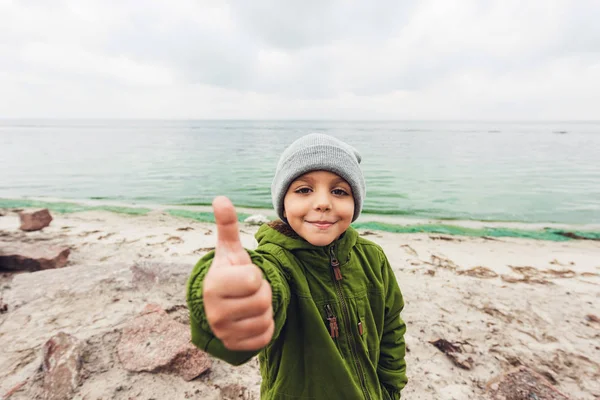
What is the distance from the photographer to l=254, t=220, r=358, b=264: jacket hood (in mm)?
1485

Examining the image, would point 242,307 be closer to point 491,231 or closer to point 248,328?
point 248,328

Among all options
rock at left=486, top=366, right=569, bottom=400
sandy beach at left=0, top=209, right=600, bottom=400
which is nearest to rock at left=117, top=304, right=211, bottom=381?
sandy beach at left=0, top=209, right=600, bottom=400

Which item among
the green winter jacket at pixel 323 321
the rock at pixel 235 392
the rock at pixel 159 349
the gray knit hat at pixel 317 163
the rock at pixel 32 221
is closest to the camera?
the green winter jacket at pixel 323 321

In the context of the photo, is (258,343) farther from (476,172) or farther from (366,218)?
(476,172)

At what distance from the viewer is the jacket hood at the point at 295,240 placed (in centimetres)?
149

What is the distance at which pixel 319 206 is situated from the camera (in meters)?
1.44

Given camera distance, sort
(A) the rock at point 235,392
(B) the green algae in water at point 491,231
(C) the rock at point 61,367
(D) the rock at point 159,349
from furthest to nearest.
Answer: (B) the green algae in water at point 491,231 < (D) the rock at point 159,349 < (A) the rock at point 235,392 < (C) the rock at point 61,367

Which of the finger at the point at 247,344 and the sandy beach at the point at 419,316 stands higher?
the finger at the point at 247,344

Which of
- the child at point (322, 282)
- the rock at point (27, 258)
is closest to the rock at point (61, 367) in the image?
the child at point (322, 282)

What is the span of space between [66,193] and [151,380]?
1391cm

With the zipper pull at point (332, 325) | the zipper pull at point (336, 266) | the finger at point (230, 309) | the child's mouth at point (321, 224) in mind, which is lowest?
the zipper pull at point (332, 325)

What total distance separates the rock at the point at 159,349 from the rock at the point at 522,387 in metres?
2.40

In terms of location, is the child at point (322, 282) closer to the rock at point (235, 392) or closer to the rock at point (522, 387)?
the rock at point (235, 392)

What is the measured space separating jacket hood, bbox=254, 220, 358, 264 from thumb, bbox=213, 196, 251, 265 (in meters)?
0.59
